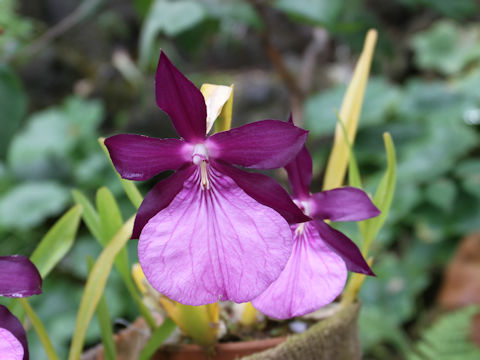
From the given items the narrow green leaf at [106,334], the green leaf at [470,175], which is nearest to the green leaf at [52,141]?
the green leaf at [470,175]

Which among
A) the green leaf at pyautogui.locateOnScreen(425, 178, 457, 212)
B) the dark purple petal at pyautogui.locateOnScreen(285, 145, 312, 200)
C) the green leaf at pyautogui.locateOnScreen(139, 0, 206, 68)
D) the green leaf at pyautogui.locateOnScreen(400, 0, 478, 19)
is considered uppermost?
the green leaf at pyautogui.locateOnScreen(400, 0, 478, 19)

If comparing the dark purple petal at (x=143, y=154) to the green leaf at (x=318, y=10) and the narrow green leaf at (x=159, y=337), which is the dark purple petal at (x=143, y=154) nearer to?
the narrow green leaf at (x=159, y=337)

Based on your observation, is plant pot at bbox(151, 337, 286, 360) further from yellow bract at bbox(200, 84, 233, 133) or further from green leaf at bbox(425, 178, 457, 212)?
green leaf at bbox(425, 178, 457, 212)

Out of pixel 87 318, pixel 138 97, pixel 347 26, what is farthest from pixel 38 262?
pixel 138 97

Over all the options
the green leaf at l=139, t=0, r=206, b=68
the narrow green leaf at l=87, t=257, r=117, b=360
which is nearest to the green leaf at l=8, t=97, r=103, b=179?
the green leaf at l=139, t=0, r=206, b=68

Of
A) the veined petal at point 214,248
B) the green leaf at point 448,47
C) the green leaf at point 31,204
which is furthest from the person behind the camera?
the green leaf at point 448,47
